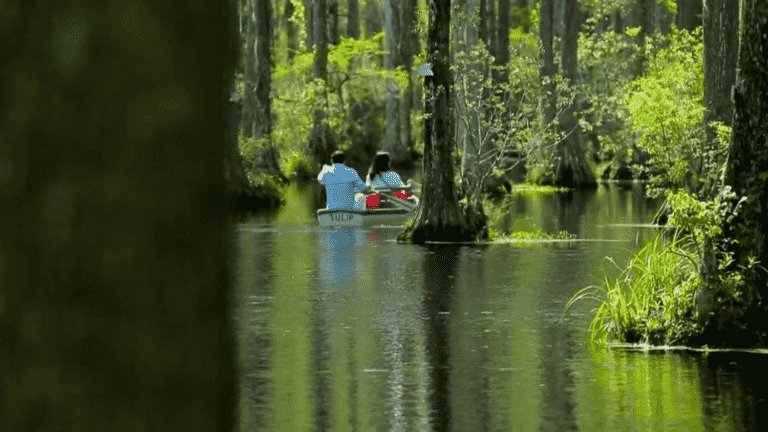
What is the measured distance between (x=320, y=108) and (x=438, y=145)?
114ft

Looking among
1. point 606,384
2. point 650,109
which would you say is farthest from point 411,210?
point 606,384

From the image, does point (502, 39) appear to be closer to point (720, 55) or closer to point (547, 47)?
point (547, 47)

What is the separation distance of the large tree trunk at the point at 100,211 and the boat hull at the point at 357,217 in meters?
27.2

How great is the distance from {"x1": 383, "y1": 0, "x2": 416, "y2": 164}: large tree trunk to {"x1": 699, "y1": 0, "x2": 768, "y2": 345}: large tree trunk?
51.6m

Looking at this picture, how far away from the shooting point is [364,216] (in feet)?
98.4

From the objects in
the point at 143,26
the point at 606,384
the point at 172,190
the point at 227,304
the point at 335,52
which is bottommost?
the point at 606,384

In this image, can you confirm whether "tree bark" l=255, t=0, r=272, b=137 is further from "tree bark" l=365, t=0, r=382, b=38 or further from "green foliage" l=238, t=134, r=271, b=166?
"tree bark" l=365, t=0, r=382, b=38


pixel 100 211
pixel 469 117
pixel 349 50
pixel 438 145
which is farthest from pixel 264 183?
pixel 100 211

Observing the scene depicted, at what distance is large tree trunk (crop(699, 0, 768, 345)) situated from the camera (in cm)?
1196

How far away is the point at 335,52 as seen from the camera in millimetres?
64062

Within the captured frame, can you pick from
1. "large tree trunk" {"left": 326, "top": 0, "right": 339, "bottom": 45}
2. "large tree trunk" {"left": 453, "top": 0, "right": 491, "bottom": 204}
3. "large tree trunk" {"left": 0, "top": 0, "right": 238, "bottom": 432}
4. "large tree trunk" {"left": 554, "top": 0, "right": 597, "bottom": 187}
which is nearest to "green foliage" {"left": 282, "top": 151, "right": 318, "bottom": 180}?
"large tree trunk" {"left": 326, "top": 0, "right": 339, "bottom": 45}

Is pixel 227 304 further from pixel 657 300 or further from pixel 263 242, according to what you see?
pixel 263 242

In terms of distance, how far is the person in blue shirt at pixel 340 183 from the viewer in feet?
94.6

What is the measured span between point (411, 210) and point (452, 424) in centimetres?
2217
